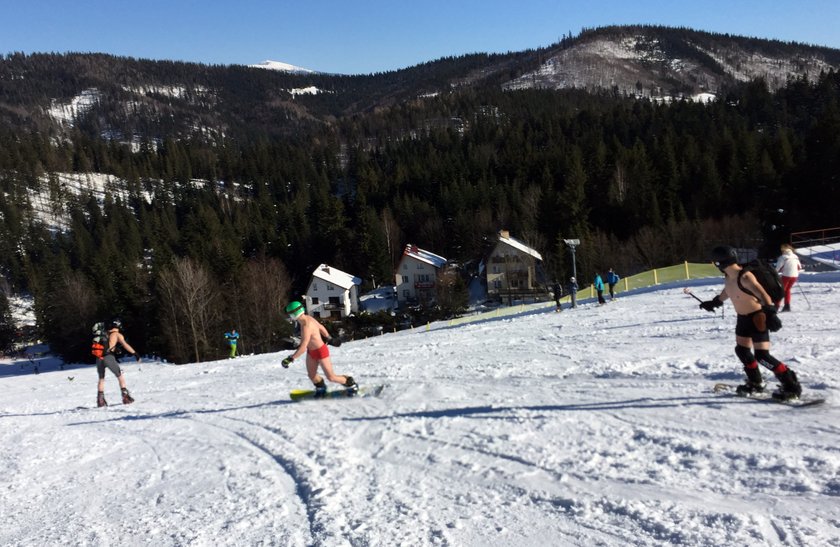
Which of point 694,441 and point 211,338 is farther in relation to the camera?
point 211,338

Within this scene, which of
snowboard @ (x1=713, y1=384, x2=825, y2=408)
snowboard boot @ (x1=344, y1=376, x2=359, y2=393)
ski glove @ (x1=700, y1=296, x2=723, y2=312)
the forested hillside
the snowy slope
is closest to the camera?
the snowy slope

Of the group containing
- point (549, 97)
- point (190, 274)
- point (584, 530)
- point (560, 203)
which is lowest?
point (584, 530)

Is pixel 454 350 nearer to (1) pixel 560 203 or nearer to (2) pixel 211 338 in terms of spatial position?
(2) pixel 211 338

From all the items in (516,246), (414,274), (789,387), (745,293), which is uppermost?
(516,246)

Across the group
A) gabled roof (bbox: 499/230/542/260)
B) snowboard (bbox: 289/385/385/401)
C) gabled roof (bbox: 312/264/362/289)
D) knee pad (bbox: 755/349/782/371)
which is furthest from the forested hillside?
knee pad (bbox: 755/349/782/371)

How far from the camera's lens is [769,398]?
5539 mm

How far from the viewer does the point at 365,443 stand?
19.3ft

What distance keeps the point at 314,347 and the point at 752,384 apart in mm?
6075

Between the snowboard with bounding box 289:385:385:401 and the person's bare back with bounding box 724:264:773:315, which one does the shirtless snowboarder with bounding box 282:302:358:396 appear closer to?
the snowboard with bounding box 289:385:385:401

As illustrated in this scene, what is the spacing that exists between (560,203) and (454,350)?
4731 centimetres

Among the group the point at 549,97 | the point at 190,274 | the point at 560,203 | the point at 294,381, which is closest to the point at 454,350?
the point at 294,381

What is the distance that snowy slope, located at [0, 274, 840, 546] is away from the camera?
3.71m

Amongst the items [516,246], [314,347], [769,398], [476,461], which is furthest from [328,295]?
[769,398]

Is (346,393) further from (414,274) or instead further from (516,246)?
(414,274)
